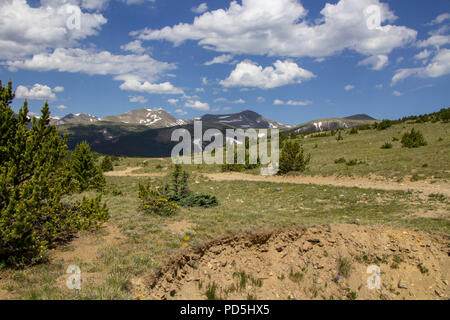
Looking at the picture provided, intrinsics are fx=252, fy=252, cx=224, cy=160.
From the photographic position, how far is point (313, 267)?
26.1 ft

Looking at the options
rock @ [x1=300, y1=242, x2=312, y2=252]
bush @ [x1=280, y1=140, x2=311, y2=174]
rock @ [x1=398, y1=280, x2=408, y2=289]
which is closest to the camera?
rock @ [x1=398, y1=280, x2=408, y2=289]

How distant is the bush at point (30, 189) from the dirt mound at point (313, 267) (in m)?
3.20

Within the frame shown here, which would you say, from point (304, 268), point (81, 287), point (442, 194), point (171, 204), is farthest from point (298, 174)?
point (81, 287)

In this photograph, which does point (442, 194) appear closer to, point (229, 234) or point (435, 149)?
point (229, 234)

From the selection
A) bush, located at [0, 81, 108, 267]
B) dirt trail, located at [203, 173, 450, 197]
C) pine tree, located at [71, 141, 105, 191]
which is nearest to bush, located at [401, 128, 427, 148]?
dirt trail, located at [203, 173, 450, 197]

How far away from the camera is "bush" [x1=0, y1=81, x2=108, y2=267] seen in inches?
235

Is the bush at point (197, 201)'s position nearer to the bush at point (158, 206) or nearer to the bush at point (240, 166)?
the bush at point (158, 206)

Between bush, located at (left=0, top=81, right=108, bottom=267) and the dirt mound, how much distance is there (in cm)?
320

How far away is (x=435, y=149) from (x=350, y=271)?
27.2m

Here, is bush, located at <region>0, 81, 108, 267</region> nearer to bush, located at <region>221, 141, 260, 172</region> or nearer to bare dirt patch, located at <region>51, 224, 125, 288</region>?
bare dirt patch, located at <region>51, 224, 125, 288</region>

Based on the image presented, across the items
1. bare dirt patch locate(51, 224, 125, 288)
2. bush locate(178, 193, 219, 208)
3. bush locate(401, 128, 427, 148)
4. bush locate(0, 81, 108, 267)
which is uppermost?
bush locate(401, 128, 427, 148)

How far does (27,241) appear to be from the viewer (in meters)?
6.05

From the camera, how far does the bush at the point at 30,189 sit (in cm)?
598
